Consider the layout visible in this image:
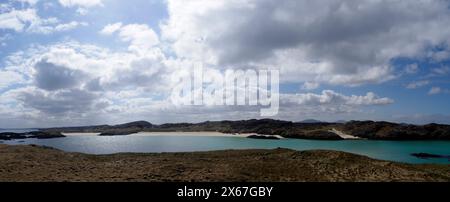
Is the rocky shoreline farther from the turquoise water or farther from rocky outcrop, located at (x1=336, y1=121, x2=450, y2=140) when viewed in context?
rocky outcrop, located at (x1=336, y1=121, x2=450, y2=140)

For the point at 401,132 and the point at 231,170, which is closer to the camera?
the point at 231,170

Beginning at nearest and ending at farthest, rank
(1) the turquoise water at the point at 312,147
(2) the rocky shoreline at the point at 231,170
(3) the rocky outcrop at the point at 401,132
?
1. (2) the rocky shoreline at the point at 231,170
2. (1) the turquoise water at the point at 312,147
3. (3) the rocky outcrop at the point at 401,132

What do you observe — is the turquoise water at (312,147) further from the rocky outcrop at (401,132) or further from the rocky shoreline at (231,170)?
the rocky shoreline at (231,170)

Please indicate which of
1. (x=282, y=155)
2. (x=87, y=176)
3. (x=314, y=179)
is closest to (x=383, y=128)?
(x=282, y=155)

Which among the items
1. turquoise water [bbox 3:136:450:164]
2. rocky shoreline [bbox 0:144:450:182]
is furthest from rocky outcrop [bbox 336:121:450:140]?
rocky shoreline [bbox 0:144:450:182]

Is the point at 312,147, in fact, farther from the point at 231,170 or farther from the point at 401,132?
the point at 231,170

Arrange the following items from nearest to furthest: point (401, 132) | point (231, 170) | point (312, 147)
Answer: point (231, 170)
point (312, 147)
point (401, 132)

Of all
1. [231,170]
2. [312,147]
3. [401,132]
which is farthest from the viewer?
[401,132]

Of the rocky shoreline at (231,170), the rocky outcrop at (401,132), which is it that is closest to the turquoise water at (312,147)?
the rocky outcrop at (401,132)

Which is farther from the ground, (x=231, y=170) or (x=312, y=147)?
(x=231, y=170)

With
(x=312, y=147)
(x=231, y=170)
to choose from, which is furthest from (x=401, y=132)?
(x=231, y=170)

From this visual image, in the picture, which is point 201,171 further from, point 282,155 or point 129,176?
point 282,155
